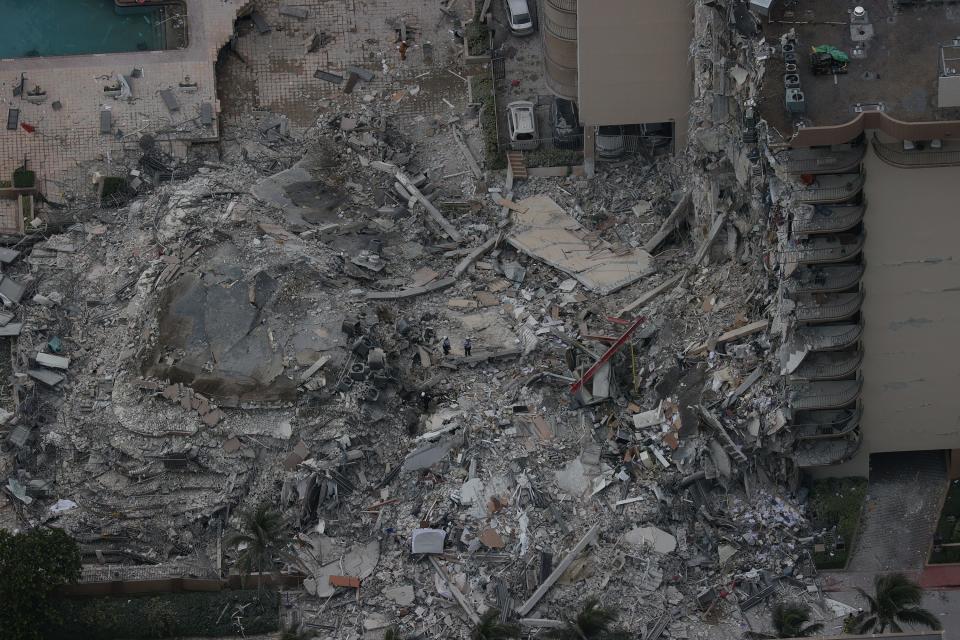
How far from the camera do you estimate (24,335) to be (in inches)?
2100

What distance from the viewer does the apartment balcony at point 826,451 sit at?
1902 inches

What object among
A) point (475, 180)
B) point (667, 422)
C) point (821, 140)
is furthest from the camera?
point (475, 180)

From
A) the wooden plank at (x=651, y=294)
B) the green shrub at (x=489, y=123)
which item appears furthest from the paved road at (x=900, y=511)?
the green shrub at (x=489, y=123)

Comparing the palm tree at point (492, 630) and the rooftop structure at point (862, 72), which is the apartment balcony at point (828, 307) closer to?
the rooftop structure at point (862, 72)

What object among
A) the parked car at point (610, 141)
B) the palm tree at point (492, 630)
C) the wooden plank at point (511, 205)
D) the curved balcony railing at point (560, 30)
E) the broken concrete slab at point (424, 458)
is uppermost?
the curved balcony railing at point (560, 30)

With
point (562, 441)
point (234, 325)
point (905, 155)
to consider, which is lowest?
point (562, 441)

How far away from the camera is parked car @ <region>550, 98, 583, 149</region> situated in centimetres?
5709

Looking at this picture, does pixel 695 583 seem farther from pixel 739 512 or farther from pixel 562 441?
pixel 562 441

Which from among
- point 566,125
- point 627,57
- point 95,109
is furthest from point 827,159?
point 95,109

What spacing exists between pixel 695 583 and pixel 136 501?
15.8m

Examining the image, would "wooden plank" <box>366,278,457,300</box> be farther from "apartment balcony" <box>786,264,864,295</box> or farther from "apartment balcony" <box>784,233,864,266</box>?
"apartment balcony" <box>784,233,864,266</box>

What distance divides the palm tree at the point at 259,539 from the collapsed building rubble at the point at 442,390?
1.18 meters

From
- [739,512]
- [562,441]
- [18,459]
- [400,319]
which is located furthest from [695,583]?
[18,459]

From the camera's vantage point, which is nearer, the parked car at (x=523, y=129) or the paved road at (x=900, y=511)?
the paved road at (x=900, y=511)
